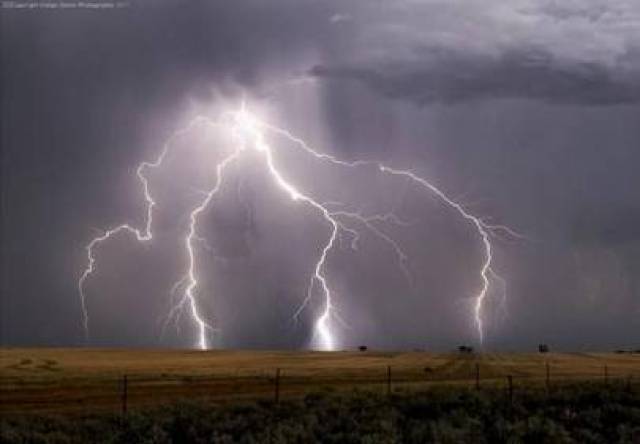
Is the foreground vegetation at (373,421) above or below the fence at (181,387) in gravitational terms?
below

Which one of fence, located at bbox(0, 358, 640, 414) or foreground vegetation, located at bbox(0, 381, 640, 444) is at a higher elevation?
fence, located at bbox(0, 358, 640, 414)

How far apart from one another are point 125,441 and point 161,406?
5.30 metres

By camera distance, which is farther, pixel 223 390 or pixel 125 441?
pixel 223 390

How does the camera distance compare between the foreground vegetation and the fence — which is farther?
the fence

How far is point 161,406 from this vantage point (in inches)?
1165

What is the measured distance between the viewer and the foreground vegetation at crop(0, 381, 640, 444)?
24.8 metres

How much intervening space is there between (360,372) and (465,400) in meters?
28.4

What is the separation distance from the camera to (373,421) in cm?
2791

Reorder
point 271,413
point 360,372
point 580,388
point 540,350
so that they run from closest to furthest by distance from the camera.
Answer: point 271,413 → point 580,388 → point 360,372 → point 540,350

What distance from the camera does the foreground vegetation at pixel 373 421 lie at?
976 inches

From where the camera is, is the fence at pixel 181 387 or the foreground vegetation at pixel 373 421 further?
the fence at pixel 181 387

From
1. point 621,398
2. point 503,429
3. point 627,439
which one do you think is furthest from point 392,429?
point 621,398

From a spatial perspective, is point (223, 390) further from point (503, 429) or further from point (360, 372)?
point (360, 372)

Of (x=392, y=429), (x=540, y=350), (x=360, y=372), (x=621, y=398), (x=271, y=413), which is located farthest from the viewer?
(x=540, y=350)
